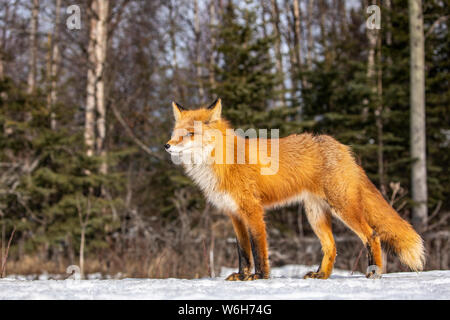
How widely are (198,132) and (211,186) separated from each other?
0.62 meters

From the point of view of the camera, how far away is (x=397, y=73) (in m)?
14.8

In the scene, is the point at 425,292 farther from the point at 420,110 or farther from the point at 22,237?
the point at 22,237

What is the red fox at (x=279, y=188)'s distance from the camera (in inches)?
174

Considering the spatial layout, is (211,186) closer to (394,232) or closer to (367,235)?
(367,235)

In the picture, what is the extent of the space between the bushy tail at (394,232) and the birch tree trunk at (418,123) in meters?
7.93

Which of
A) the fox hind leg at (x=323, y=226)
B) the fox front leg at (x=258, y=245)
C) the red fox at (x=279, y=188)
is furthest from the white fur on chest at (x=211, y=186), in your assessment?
the fox hind leg at (x=323, y=226)

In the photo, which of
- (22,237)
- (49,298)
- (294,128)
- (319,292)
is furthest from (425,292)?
(22,237)

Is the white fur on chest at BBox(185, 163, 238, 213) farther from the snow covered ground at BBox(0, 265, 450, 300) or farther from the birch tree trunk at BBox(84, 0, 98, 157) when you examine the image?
the birch tree trunk at BBox(84, 0, 98, 157)

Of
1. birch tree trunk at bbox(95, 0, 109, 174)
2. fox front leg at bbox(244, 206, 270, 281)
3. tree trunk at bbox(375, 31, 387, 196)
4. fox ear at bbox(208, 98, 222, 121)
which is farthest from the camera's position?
tree trunk at bbox(375, 31, 387, 196)

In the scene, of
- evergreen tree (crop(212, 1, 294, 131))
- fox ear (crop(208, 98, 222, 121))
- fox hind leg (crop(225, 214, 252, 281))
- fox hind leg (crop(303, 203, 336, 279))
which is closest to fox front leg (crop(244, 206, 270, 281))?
fox hind leg (crop(225, 214, 252, 281))

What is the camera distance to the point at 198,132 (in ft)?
15.1

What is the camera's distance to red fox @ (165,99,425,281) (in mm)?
4418

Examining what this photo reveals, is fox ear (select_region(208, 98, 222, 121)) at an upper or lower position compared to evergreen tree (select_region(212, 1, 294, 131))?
lower

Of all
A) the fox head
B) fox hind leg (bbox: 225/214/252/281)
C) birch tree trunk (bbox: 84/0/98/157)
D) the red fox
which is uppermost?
birch tree trunk (bbox: 84/0/98/157)
